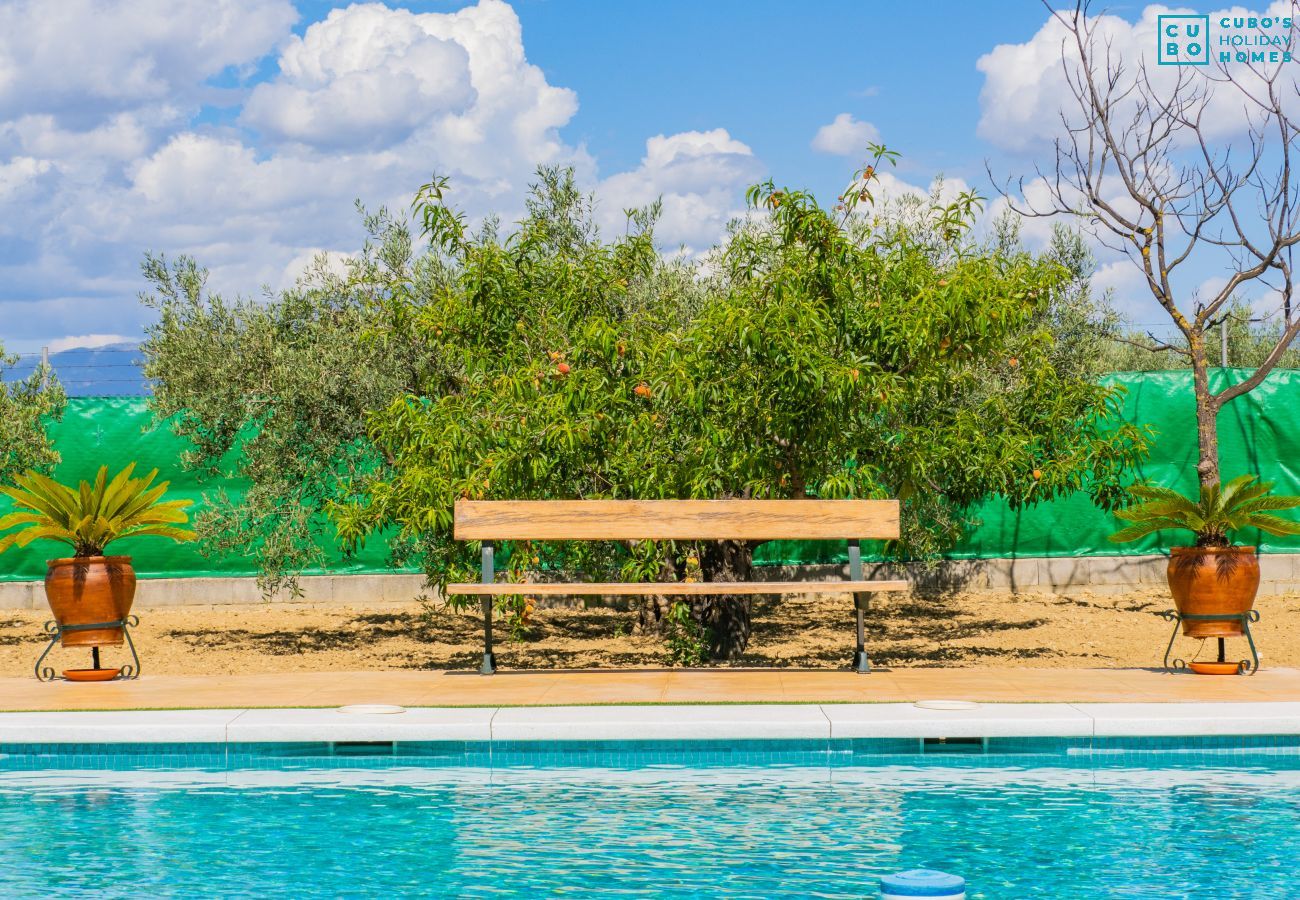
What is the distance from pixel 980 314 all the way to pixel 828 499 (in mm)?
1531

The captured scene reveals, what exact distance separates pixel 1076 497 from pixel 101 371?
1026cm

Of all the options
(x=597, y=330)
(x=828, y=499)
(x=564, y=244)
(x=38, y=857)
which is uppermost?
(x=564, y=244)

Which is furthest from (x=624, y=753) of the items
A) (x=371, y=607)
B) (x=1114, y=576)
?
(x=1114, y=576)

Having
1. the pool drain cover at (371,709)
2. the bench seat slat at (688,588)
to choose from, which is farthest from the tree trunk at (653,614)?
the pool drain cover at (371,709)

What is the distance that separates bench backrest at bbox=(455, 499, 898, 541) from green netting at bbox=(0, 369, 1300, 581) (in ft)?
20.1

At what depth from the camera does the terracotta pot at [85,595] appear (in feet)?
29.5

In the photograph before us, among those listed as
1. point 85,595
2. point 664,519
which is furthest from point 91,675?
point 664,519

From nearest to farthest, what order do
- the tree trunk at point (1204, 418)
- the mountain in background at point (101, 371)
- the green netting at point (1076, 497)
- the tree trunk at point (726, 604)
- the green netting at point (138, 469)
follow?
the tree trunk at point (726, 604), the tree trunk at point (1204, 418), the mountain in background at point (101, 371), the green netting at point (138, 469), the green netting at point (1076, 497)

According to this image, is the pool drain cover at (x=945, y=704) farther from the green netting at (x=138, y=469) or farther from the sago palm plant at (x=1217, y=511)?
the green netting at (x=138, y=469)

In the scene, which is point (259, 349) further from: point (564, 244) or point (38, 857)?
point (38, 857)

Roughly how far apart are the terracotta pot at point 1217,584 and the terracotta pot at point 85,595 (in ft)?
21.9

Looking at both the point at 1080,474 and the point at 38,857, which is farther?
the point at 1080,474

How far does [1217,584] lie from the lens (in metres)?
8.61

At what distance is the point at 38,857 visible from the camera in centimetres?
533
